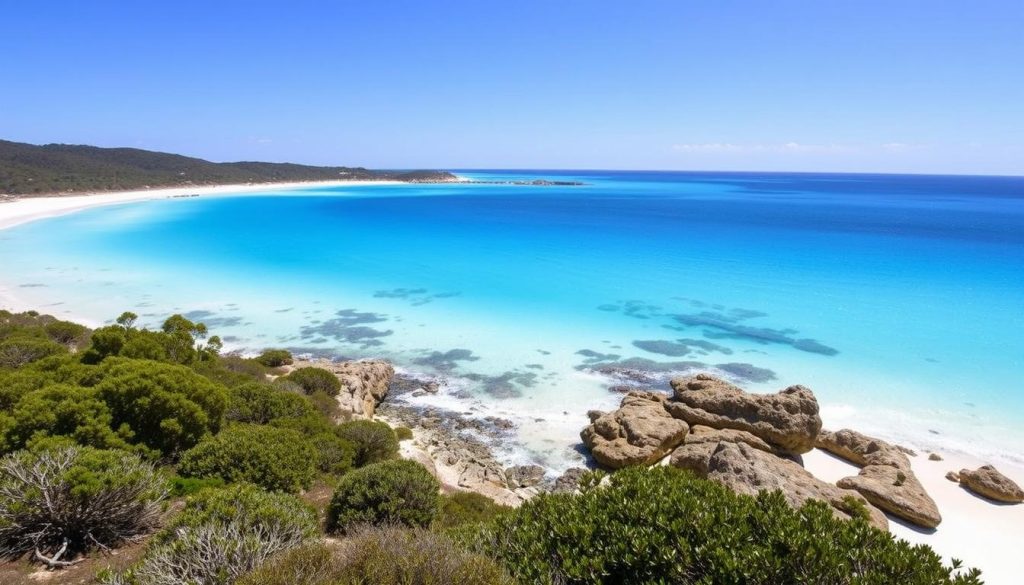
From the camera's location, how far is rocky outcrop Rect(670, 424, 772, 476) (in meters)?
12.7

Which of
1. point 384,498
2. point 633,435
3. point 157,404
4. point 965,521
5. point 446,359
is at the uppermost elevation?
point 157,404

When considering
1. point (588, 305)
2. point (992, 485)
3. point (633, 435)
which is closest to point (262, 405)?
point (633, 435)

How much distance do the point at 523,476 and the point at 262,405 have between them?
23.5ft

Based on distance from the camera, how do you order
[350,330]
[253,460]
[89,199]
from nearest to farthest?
[253,460]
[350,330]
[89,199]

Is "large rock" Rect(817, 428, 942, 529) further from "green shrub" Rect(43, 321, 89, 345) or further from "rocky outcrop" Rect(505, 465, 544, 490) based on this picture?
"green shrub" Rect(43, 321, 89, 345)

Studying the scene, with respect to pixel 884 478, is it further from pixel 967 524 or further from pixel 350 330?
pixel 350 330

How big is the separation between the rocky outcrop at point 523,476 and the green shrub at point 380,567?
8003 mm

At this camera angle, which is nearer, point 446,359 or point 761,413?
point 761,413

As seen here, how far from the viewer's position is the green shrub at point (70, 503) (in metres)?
6.99

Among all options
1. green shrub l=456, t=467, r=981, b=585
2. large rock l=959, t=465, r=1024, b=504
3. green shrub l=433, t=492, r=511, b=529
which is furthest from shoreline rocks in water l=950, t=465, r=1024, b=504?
green shrub l=433, t=492, r=511, b=529

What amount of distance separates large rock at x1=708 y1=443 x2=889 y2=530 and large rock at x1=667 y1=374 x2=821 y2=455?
2.07 m

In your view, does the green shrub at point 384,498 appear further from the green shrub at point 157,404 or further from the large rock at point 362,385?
the large rock at point 362,385

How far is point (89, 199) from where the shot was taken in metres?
86.4

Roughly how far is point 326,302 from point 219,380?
14.8 meters
